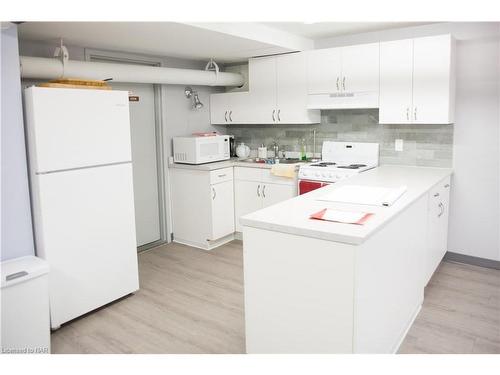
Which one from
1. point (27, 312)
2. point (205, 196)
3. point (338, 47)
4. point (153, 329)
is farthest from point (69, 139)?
point (338, 47)

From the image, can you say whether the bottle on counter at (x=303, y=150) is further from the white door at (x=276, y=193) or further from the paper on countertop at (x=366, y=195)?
the paper on countertop at (x=366, y=195)

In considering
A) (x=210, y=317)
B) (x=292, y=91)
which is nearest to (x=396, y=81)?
(x=292, y=91)

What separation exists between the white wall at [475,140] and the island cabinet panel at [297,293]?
2591mm

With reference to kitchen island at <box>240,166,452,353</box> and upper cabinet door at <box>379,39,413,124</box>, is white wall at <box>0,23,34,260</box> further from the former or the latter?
upper cabinet door at <box>379,39,413,124</box>

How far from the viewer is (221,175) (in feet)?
15.6

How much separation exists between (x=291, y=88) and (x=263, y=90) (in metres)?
0.38

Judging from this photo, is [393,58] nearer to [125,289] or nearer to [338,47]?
[338,47]

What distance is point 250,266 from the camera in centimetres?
240

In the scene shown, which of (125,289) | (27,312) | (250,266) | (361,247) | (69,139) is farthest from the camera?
(125,289)

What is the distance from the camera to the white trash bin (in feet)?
8.30

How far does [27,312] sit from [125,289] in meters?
0.96

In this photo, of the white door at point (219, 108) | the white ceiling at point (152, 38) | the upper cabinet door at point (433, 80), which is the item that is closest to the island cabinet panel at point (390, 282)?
the upper cabinet door at point (433, 80)

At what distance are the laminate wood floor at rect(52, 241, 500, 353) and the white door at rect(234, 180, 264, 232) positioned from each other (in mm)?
839

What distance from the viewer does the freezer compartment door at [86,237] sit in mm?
2955
